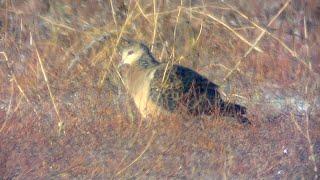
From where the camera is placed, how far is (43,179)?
20.6 feet

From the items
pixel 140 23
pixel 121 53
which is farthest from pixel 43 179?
pixel 140 23

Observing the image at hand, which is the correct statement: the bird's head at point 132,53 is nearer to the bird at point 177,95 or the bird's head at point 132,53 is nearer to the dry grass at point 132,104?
the dry grass at point 132,104

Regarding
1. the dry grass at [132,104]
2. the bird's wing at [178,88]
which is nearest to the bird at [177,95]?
the bird's wing at [178,88]

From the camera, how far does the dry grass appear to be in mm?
6555

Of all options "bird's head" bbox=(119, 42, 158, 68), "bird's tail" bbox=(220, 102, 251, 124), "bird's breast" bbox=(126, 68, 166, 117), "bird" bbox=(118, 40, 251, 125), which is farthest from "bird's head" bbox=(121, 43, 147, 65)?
"bird's tail" bbox=(220, 102, 251, 124)

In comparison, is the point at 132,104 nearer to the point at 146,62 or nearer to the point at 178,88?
the point at 146,62

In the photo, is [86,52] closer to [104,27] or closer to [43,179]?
[104,27]

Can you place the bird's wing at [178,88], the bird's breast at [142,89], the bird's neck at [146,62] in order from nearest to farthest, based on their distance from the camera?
the bird's wing at [178,88], the bird's breast at [142,89], the bird's neck at [146,62]

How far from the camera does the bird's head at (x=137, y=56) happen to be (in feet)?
27.4

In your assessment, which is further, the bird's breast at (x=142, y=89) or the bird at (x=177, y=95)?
the bird's breast at (x=142, y=89)

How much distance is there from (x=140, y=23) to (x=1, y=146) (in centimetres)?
357

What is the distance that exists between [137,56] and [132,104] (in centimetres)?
63

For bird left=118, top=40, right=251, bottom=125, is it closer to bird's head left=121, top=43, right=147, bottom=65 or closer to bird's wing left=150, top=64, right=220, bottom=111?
bird's wing left=150, top=64, right=220, bottom=111

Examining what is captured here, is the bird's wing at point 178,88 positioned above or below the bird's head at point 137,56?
above
